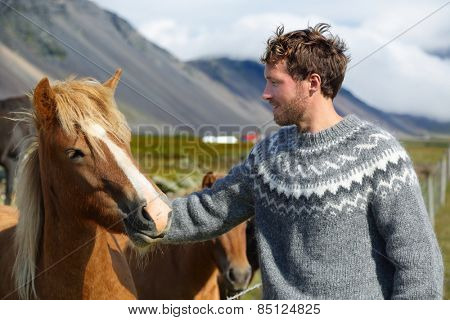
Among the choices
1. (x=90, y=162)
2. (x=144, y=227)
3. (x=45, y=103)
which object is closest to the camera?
(x=144, y=227)

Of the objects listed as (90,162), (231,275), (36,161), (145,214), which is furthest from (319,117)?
(231,275)

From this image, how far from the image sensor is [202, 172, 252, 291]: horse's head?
212 inches

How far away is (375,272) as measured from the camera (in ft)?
7.88

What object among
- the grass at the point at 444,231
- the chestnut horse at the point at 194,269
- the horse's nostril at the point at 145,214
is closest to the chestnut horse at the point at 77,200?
the horse's nostril at the point at 145,214

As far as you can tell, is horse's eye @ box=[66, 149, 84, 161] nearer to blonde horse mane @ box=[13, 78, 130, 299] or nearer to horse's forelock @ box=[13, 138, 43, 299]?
blonde horse mane @ box=[13, 78, 130, 299]

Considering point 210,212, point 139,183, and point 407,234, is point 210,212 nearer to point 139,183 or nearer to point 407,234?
point 139,183

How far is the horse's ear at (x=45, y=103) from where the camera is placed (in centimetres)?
306

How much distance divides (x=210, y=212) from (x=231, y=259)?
2567 millimetres

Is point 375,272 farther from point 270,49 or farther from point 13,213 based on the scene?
point 13,213

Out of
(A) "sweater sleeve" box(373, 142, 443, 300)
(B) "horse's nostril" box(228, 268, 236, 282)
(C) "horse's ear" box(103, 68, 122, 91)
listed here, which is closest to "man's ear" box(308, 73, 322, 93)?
(A) "sweater sleeve" box(373, 142, 443, 300)

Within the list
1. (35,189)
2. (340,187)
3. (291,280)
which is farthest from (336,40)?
(35,189)

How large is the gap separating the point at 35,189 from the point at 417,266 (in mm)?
1964

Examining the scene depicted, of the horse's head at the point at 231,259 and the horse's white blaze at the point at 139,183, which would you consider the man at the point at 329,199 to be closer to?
the horse's white blaze at the point at 139,183

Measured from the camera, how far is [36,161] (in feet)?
10.7
